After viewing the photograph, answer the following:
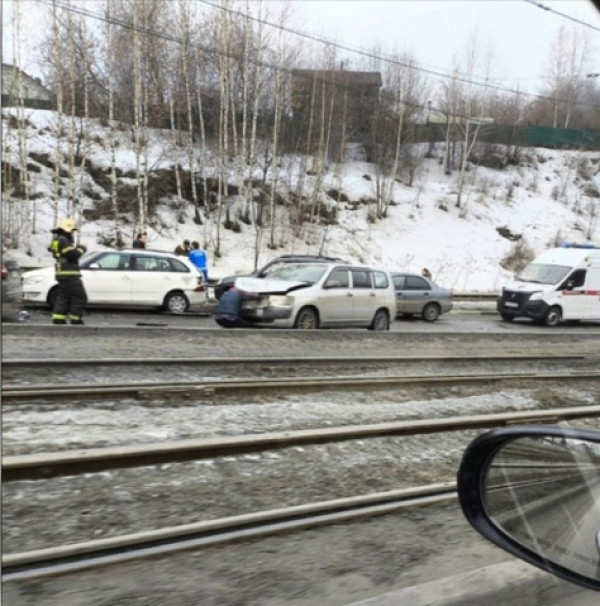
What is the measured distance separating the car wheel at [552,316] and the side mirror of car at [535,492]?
18.9 meters

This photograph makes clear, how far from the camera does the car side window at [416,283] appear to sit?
2012 centimetres

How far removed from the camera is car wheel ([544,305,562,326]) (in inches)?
770

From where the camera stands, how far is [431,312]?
67.0 feet

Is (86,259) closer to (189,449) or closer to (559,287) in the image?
(189,449)

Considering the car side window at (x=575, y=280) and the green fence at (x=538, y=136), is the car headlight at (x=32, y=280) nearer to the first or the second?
the green fence at (x=538, y=136)

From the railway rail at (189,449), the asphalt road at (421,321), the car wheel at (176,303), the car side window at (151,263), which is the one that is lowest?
the asphalt road at (421,321)

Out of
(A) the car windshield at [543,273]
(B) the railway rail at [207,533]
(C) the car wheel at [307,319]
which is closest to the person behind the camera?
(B) the railway rail at [207,533]

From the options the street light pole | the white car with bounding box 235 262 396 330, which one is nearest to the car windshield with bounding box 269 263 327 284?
the white car with bounding box 235 262 396 330

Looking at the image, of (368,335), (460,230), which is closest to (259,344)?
(368,335)

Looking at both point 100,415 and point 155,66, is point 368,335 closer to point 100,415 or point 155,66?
point 155,66

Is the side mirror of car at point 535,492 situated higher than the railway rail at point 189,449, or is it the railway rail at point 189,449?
the side mirror of car at point 535,492

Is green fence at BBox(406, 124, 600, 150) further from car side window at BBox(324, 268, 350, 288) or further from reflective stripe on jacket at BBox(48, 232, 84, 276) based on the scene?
reflective stripe on jacket at BBox(48, 232, 84, 276)

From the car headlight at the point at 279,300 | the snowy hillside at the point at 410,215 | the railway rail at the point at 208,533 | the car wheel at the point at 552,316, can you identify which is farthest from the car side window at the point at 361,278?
the railway rail at the point at 208,533

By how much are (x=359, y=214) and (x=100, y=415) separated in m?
24.2
